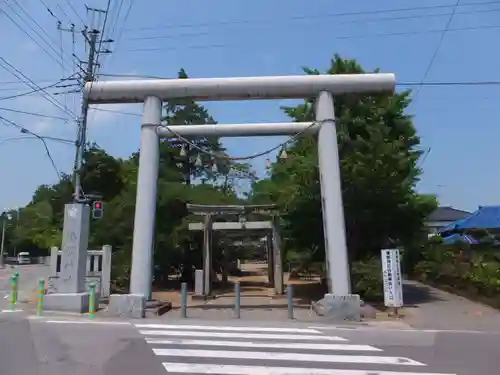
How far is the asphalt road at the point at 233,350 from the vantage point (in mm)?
7805

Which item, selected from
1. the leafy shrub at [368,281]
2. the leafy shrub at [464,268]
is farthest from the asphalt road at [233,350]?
the leafy shrub at [368,281]

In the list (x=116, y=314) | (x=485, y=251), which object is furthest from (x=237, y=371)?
(x=485, y=251)

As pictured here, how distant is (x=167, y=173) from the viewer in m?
28.4

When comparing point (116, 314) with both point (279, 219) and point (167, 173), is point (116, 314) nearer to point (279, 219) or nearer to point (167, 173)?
point (279, 219)

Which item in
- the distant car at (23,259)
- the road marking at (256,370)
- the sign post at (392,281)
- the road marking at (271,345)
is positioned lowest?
the road marking at (256,370)

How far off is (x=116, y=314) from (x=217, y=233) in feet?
36.2

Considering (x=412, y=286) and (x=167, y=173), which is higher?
(x=167, y=173)

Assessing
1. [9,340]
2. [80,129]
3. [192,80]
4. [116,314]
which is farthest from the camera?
[80,129]

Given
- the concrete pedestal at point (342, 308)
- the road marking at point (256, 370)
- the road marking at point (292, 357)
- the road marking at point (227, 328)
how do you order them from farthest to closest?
1. the concrete pedestal at point (342, 308)
2. the road marking at point (227, 328)
3. the road marking at point (292, 357)
4. the road marking at point (256, 370)

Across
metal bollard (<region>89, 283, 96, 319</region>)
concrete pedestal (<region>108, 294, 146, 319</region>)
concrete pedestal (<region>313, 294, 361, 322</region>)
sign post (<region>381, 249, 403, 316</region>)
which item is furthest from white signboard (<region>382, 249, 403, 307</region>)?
metal bollard (<region>89, 283, 96, 319</region>)

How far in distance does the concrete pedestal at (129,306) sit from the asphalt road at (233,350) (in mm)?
1815

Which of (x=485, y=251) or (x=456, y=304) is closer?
(x=456, y=304)

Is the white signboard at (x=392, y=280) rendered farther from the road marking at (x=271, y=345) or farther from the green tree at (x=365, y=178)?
the road marking at (x=271, y=345)

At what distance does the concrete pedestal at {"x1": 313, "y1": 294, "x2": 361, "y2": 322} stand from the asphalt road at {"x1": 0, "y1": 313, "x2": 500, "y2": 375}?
1827 millimetres
